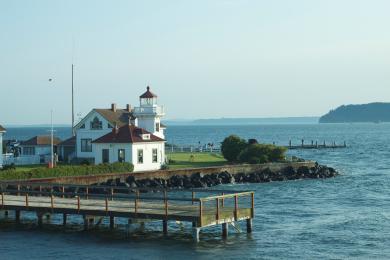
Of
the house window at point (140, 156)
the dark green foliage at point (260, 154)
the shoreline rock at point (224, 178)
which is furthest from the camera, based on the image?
the dark green foliage at point (260, 154)

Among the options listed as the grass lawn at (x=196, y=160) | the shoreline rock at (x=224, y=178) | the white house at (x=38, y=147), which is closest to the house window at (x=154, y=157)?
the grass lawn at (x=196, y=160)

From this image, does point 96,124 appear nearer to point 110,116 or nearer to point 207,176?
point 110,116

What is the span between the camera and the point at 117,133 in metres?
62.3

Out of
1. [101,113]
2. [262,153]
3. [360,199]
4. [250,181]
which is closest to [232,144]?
[262,153]

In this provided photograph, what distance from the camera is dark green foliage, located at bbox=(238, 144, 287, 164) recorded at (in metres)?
71.4

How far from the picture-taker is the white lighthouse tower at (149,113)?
68.9 metres

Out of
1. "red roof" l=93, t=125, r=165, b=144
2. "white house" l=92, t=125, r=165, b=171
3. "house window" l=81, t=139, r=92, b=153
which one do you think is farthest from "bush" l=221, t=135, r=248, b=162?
"house window" l=81, t=139, r=92, b=153

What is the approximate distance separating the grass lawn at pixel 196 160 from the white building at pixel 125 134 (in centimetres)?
313

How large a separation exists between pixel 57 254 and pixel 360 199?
1104 inches

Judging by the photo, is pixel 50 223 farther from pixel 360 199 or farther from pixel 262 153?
pixel 262 153

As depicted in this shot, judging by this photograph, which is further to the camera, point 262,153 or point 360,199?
point 262,153

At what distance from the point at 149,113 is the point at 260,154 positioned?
11.6 metres

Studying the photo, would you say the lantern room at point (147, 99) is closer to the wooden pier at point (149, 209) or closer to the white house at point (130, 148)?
the white house at point (130, 148)

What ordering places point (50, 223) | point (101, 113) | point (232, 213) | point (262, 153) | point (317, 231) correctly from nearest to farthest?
1. point (232, 213)
2. point (317, 231)
3. point (50, 223)
4. point (101, 113)
5. point (262, 153)
